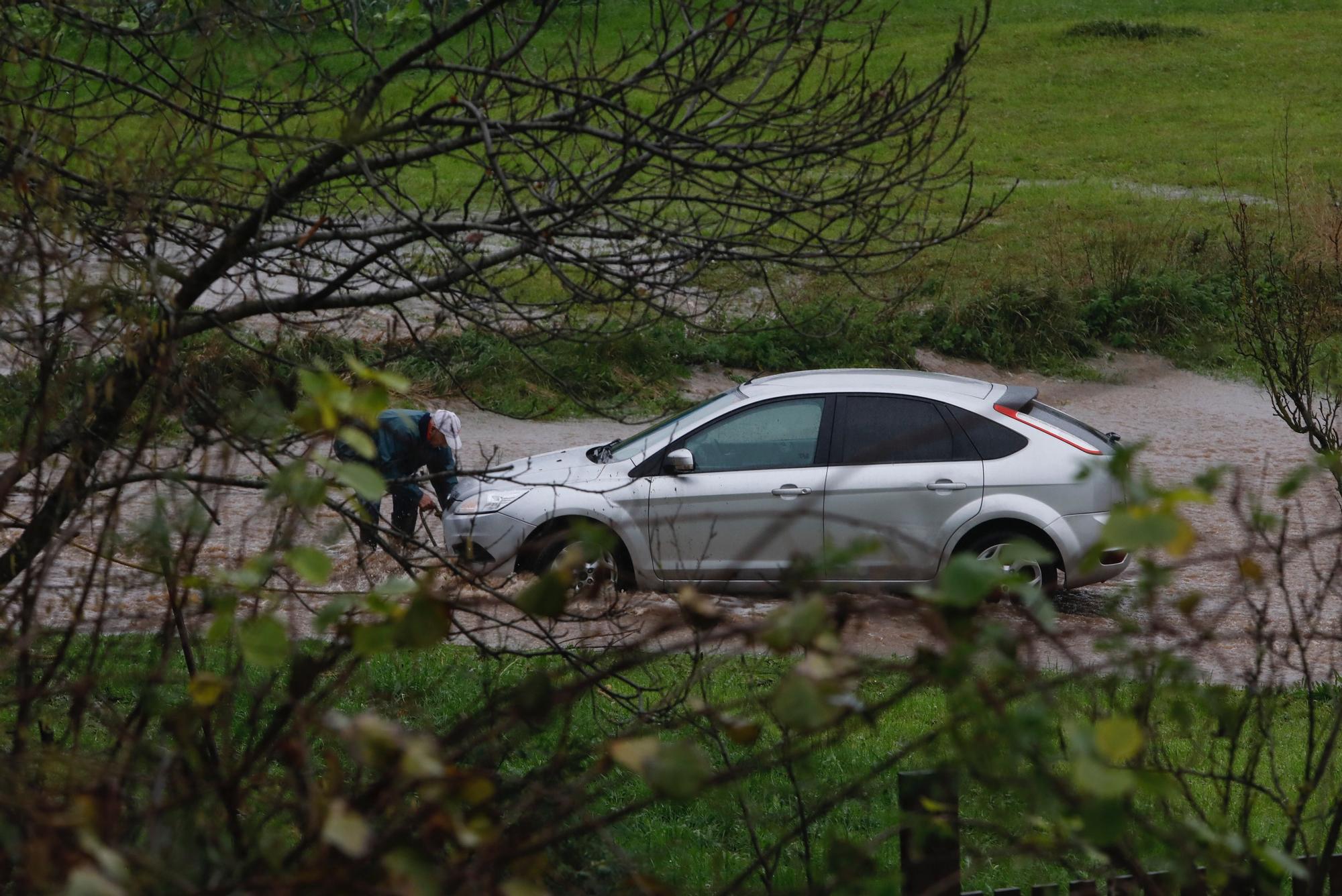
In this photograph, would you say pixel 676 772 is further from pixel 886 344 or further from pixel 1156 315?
pixel 1156 315

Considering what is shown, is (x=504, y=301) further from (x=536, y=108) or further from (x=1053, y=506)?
(x=1053, y=506)

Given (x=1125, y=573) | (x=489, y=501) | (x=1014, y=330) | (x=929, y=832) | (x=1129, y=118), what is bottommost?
(x=1125, y=573)

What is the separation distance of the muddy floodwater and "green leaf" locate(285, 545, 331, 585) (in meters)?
0.44

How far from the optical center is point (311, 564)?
62.6 inches

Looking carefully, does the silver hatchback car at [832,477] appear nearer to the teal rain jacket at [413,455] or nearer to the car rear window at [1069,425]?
the car rear window at [1069,425]

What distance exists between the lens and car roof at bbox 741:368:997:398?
9.28m

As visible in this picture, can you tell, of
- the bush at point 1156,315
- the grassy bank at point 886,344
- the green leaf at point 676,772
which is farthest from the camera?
the bush at point 1156,315

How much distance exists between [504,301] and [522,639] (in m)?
4.71

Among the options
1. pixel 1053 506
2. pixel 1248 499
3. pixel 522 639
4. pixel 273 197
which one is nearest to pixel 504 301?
pixel 273 197

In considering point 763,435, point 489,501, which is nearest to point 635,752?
point 489,501

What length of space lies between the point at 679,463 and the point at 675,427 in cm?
57

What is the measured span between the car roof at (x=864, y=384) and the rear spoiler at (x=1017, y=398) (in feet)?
0.42

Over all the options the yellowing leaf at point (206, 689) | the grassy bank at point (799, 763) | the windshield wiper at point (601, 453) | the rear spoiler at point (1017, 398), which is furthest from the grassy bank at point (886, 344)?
the yellowing leaf at point (206, 689)

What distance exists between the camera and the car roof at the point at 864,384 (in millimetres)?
9281
